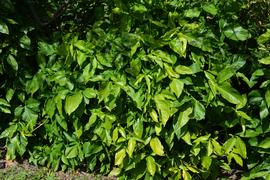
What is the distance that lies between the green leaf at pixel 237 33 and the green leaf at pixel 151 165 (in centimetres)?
115

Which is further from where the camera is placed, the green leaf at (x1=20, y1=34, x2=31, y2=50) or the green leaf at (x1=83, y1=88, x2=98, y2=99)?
the green leaf at (x1=20, y1=34, x2=31, y2=50)

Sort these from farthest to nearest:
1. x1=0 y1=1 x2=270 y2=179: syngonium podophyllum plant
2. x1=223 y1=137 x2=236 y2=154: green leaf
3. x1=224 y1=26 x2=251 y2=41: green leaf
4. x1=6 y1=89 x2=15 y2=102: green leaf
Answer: x1=6 y1=89 x2=15 y2=102: green leaf → x1=223 y1=137 x2=236 y2=154: green leaf → x1=224 y1=26 x2=251 y2=41: green leaf → x1=0 y1=1 x2=270 y2=179: syngonium podophyllum plant

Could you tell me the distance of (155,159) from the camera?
13.8 ft

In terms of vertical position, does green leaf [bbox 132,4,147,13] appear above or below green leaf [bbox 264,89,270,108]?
above

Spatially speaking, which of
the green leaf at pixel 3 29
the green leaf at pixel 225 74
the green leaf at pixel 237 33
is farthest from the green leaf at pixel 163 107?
the green leaf at pixel 3 29

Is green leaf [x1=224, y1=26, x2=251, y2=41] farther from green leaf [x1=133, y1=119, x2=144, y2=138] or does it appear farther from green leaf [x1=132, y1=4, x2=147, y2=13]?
green leaf [x1=133, y1=119, x2=144, y2=138]

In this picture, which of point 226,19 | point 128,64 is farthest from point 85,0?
point 226,19

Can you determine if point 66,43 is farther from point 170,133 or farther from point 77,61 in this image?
point 170,133

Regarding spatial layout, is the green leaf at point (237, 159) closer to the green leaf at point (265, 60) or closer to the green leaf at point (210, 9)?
the green leaf at point (265, 60)

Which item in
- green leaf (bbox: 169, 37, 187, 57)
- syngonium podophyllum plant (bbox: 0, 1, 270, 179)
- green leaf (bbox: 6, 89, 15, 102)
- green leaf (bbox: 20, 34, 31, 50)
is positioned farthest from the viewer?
green leaf (bbox: 6, 89, 15, 102)

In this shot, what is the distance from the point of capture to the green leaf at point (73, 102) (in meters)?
3.98

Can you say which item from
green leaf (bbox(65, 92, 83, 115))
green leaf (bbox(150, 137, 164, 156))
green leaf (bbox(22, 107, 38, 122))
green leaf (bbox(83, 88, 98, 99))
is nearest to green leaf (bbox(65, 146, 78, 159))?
green leaf (bbox(22, 107, 38, 122))

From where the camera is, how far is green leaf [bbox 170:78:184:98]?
3725mm

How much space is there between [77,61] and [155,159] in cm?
103
